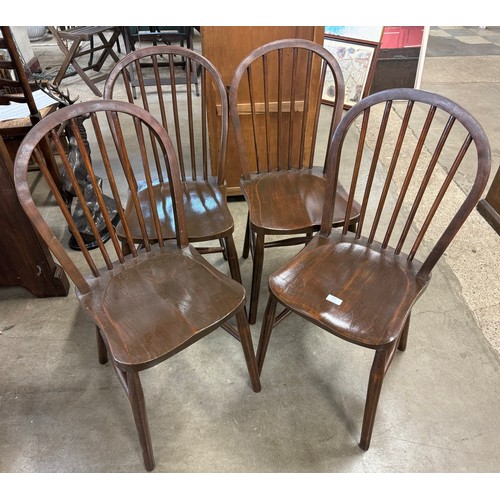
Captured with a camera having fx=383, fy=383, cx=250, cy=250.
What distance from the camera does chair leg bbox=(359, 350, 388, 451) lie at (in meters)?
1.07

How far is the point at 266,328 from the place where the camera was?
1.32m

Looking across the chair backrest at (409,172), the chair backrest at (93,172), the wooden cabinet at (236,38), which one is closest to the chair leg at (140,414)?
the chair backrest at (93,172)

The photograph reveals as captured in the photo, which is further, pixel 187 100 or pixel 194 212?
pixel 187 100

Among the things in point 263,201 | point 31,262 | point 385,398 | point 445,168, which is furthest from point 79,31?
point 385,398

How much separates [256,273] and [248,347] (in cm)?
33

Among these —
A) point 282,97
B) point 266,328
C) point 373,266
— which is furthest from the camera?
point 282,97

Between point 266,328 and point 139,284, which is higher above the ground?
point 139,284

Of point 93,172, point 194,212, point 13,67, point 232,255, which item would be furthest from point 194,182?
point 13,67

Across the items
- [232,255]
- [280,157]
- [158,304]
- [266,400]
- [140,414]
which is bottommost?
[266,400]

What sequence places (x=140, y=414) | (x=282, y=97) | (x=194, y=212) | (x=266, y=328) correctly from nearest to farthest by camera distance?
1. (x=140, y=414)
2. (x=266, y=328)
3. (x=194, y=212)
4. (x=282, y=97)

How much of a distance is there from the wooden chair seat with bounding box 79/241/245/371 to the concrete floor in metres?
0.45

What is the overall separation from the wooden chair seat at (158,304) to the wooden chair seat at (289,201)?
300 millimetres

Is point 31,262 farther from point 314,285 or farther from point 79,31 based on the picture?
point 79,31

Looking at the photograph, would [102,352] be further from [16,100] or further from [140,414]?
[16,100]
